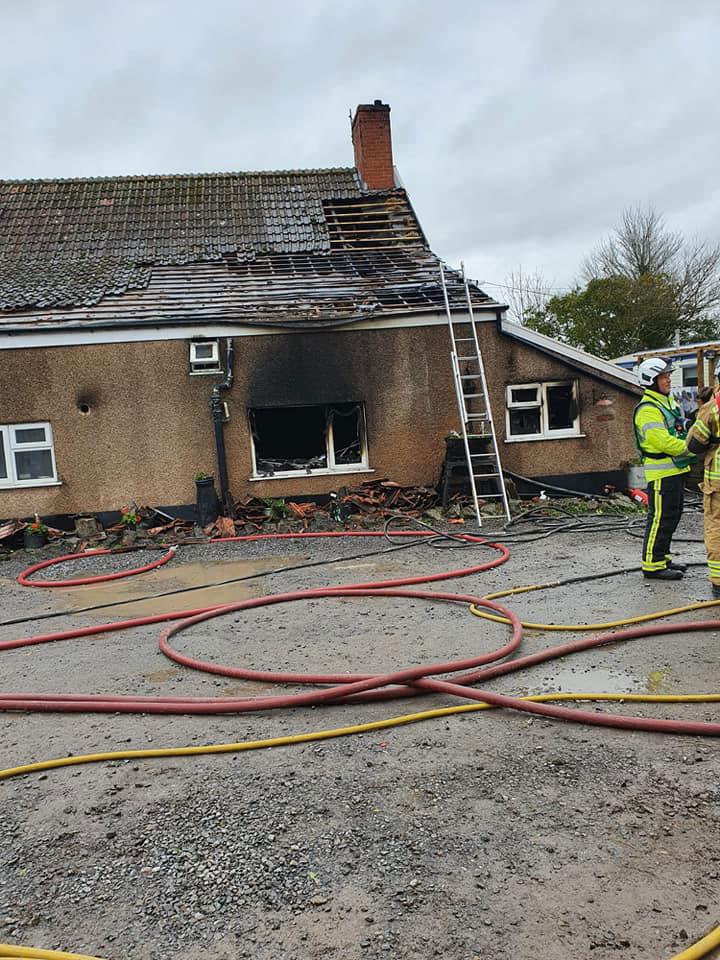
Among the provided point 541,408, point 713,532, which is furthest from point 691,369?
point 713,532

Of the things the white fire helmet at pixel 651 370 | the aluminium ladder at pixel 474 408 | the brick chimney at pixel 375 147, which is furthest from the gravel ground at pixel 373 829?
the brick chimney at pixel 375 147

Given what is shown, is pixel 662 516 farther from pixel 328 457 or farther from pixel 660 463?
pixel 328 457

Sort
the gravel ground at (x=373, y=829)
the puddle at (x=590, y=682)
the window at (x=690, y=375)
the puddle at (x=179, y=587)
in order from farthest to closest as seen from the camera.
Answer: the window at (x=690, y=375)
the puddle at (x=179, y=587)
the puddle at (x=590, y=682)
the gravel ground at (x=373, y=829)

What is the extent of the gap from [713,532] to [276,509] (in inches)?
248

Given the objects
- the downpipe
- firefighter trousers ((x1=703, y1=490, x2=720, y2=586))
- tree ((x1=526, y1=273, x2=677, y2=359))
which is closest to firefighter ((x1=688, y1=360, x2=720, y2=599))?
firefighter trousers ((x1=703, y1=490, x2=720, y2=586))

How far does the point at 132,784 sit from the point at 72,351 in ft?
26.9

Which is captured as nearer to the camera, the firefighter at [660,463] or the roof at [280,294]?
the firefighter at [660,463]

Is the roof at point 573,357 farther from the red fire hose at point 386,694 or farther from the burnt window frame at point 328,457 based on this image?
the red fire hose at point 386,694

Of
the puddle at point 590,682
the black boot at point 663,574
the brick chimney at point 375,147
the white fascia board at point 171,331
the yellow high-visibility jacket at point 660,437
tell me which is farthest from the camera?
the brick chimney at point 375,147

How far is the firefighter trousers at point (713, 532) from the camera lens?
5.10 metres

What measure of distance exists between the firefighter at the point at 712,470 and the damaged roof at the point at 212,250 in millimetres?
5821

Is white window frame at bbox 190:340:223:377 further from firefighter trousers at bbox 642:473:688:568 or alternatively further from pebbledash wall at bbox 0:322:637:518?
firefighter trousers at bbox 642:473:688:568

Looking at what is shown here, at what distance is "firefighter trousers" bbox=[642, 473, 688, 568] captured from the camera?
18.5ft

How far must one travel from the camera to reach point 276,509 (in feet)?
32.7
